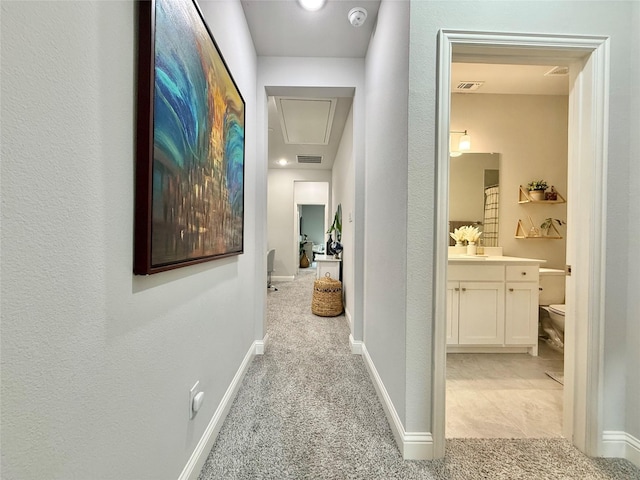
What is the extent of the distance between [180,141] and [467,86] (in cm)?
291

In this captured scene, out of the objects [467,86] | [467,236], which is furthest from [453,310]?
[467,86]

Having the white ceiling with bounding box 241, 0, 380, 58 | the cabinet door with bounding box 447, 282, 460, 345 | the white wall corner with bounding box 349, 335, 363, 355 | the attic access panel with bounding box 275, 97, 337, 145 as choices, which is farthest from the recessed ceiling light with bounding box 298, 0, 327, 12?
the white wall corner with bounding box 349, 335, 363, 355

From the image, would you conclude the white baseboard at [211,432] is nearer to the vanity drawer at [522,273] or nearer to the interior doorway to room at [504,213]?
the interior doorway to room at [504,213]

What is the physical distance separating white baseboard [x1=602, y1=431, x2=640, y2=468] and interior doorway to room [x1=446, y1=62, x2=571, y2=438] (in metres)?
0.43

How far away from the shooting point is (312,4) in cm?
177

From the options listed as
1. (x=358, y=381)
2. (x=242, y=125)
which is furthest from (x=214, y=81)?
(x=358, y=381)

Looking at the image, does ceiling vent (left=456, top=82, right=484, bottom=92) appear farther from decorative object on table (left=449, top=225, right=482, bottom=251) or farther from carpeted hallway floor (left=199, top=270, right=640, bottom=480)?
carpeted hallway floor (left=199, top=270, right=640, bottom=480)

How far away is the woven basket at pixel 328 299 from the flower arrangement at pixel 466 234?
1.49 m

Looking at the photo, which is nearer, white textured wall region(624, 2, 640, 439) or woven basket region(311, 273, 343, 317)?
white textured wall region(624, 2, 640, 439)

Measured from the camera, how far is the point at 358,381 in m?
1.91

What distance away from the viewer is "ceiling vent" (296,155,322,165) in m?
4.99

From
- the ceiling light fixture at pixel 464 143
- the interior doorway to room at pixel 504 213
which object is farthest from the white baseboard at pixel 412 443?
the ceiling light fixture at pixel 464 143

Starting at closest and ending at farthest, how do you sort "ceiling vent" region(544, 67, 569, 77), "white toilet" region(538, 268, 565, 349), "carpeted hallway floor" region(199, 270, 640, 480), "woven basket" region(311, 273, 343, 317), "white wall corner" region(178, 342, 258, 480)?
"white wall corner" region(178, 342, 258, 480), "carpeted hallway floor" region(199, 270, 640, 480), "ceiling vent" region(544, 67, 569, 77), "white toilet" region(538, 268, 565, 349), "woven basket" region(311, 273, 343, 317)

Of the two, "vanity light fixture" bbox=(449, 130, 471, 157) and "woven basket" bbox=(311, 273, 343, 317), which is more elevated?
"vanity light fixture" bbox=(449, 130, 471, 157)
